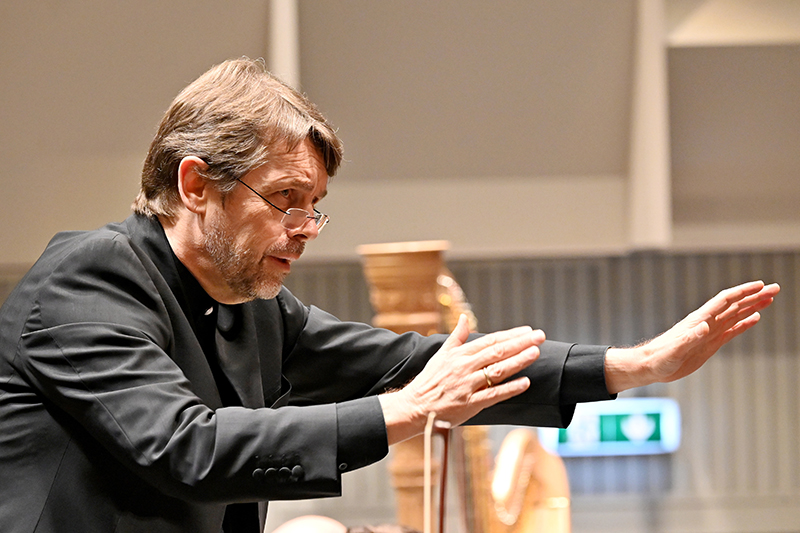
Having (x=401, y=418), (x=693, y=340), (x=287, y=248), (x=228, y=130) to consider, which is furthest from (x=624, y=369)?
(x=228, y=130)

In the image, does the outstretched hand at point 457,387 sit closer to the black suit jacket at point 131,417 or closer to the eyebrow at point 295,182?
the black suit jacket at point 131,417

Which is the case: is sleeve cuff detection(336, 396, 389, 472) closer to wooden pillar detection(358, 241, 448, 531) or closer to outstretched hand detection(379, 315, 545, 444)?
outstretched hand detection(379, 315, 545, 444)

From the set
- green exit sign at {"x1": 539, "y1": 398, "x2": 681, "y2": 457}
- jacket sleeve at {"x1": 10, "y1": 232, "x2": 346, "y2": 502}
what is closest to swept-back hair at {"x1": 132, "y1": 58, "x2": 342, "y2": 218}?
jacket sleeve at {"x1": 10, "y1": 232, "x2": 346, "y2": 502}

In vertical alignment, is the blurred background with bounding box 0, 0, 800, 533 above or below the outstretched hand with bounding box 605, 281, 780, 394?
above

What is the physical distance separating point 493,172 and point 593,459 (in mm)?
2074

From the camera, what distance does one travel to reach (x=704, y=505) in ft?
17.4

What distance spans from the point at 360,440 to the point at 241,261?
481mm

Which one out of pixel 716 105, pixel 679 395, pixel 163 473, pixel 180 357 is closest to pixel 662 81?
pixel 716 105

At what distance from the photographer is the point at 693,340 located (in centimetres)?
155

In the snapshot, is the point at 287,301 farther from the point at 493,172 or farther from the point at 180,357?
the point at 493,172

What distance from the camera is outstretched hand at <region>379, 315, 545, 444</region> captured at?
127 centimetres

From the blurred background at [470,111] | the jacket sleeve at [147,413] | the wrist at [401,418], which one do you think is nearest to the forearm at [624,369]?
the wrist at [401,418]

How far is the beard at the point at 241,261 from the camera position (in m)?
1.57

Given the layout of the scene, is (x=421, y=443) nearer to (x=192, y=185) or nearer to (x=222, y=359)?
(x=222, y=359)
